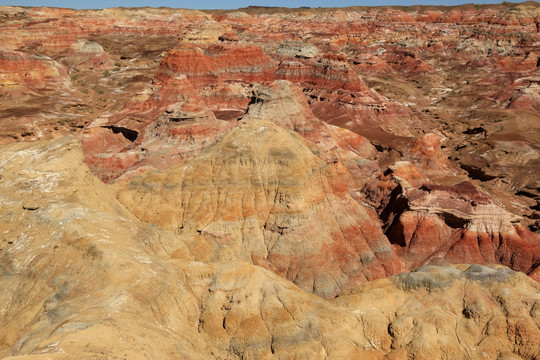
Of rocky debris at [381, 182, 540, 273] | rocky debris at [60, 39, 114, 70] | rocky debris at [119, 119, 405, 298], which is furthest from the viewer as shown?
rocky debris at [60, 39, 114, 70]

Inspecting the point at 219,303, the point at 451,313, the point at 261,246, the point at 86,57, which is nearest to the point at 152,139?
the point at 261,246

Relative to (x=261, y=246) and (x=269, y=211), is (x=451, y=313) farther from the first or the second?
(x=269, y=211)

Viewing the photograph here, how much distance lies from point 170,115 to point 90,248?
116 feet

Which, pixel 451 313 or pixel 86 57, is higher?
pixel 86 57

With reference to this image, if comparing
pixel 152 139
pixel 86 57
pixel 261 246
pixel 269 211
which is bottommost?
pixel 261 246

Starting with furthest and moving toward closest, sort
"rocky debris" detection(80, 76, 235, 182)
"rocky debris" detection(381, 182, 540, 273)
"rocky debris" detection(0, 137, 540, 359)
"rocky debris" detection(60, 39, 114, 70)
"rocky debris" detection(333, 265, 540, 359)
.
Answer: "rocky debris" detection(60, 39, 114, 70) → "rocky debris" detection(80, 76, 235, 182) → "rocky debris" detection(381, 182, 540, 273) → "rocky debris" detection(333, 265, 540, 359) → "rocky debris" detection(0, 137, 540, 359)

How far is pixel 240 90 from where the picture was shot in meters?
82.0

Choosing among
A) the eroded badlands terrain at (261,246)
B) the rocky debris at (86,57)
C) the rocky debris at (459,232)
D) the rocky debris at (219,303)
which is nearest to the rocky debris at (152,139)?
the eroded badlands terrain at (261,246)

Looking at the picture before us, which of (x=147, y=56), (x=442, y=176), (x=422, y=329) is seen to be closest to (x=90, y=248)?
(x=422, y=329)

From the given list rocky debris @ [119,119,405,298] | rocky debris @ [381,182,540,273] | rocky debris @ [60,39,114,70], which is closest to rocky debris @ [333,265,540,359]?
rocky debris @ [119,119,405,298]

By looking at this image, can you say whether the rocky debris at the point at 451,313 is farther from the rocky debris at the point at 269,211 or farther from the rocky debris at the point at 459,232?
the rocky debris at the point at 459,232

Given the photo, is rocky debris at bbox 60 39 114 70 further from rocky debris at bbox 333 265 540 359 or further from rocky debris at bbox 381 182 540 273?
rocky debris at bbox 333 265 540 359

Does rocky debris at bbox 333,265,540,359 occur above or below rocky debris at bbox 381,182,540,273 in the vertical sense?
above

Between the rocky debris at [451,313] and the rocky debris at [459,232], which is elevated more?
the rocky debris at [451,313]
